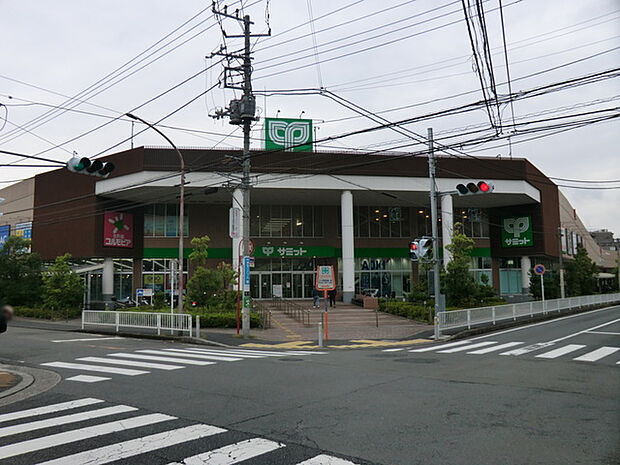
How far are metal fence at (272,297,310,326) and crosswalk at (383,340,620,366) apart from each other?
1080 cm

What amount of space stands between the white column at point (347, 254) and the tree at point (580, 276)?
21431 millimetres

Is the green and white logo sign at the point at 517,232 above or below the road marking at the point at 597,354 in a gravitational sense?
above

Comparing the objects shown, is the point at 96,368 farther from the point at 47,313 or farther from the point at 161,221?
the point at 161,221

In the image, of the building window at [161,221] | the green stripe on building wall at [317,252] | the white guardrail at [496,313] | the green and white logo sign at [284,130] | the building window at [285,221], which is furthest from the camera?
the building window at [285,221]

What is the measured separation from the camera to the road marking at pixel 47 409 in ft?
25.1

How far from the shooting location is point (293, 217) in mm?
44906

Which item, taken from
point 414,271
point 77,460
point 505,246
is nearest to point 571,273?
Answer: point 505,246

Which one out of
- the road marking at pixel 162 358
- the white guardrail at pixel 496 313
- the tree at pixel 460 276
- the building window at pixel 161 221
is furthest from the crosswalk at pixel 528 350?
the building window at pixel 161 221

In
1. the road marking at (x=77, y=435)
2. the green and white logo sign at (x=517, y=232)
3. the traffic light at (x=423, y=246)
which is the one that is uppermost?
the green and white logo sign at (x=517, y=232)

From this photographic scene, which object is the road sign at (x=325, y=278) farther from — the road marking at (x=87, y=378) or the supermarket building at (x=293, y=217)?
the supermarket building at (x=293, y=217)

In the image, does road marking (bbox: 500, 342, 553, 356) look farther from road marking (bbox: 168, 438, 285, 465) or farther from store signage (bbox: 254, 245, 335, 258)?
store signage (bbox: 254, 245, 335, 258)

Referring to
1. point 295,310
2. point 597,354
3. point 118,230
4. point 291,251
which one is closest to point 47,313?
point 118,230

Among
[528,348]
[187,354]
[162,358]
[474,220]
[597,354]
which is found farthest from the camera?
[474,220]

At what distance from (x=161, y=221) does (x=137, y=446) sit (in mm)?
39472
